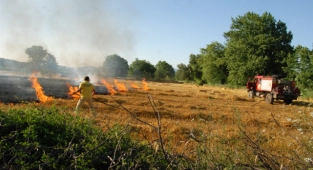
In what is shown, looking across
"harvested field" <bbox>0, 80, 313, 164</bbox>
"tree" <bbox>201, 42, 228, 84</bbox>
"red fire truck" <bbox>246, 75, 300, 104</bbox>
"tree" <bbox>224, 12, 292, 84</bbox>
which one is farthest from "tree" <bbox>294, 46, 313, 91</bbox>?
"harvested field" <bbox>0, 80, 313, 164</bbox>

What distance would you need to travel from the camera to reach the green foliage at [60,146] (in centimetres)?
318

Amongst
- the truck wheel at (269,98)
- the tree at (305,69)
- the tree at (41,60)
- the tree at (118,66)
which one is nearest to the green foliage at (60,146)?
the truck wheel at (269,98)

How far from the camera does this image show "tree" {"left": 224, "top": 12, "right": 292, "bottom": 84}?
4531 cm

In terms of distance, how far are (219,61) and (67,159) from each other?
180 feet

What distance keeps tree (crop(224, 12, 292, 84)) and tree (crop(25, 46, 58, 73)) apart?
34.1 meters

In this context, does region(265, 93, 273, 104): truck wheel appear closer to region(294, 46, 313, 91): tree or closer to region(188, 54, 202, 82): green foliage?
region(294, 46, 313, 91): tree

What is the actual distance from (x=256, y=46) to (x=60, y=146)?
48.2m

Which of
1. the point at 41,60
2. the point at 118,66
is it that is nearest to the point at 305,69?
the point at 41,60

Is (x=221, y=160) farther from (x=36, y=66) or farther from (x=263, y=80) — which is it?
(x=36, y=66)

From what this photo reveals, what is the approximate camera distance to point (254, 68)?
4494 cm

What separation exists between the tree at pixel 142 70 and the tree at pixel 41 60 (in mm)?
44493

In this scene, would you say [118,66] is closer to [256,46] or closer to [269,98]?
[256,46]

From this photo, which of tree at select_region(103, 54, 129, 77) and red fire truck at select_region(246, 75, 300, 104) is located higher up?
tree at select_region(103, 54, 129, 77)

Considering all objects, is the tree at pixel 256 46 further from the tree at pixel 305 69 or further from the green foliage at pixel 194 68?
the green foliage at pixel 194 68
